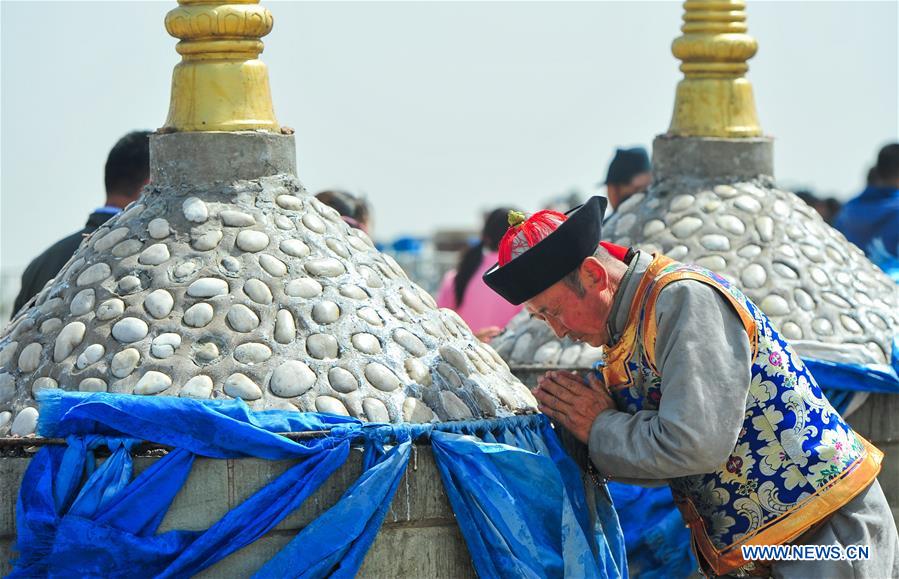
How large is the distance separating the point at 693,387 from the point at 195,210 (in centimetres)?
152

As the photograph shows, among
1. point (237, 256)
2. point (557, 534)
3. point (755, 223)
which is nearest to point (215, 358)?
point (237, 256)

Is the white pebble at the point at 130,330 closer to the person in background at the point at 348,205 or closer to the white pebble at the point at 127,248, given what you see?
the white pebble at the point at 127,248

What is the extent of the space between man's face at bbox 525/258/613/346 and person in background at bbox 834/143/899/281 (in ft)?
13.6

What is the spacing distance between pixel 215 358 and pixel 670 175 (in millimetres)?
2575

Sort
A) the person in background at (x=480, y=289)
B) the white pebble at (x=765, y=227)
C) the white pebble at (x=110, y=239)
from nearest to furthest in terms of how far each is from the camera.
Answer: the white pebble at (x=110, y=239)
the white pebble at (x=765, y=227)
the person in background at (x=480, y=289)

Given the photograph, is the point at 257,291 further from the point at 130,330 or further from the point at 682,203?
the point at 682,203

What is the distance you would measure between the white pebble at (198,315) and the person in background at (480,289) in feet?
11.6

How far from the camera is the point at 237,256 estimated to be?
13.2 ft

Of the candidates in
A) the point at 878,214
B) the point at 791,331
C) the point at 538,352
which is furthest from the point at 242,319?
the point at 878,214

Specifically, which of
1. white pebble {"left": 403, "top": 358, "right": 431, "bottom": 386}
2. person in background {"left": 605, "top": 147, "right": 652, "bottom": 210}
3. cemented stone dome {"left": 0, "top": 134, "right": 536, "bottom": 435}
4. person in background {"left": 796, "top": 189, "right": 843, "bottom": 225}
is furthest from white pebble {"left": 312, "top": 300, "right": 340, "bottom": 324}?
person in background {"left": 796, "top": 189, "right": 843, "bottom": 225}

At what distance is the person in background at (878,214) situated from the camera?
7.86 meters

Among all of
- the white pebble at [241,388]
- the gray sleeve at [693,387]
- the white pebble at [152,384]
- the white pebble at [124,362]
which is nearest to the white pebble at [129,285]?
the white pebble at [124,362]

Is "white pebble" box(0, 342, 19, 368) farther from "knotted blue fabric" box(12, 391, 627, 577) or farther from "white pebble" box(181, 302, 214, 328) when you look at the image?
"white pebble" box(181, 302, 214, 328)

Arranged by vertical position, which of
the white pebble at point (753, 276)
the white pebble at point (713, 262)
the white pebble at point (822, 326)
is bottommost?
the white pebble at point (822, 326)
